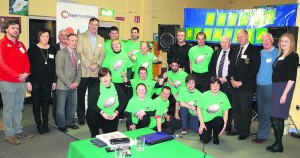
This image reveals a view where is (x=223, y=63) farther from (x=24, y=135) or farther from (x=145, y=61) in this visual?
(x=24, y=135)

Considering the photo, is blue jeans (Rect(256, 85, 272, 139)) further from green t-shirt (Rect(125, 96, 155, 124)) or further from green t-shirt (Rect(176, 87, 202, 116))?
green t-shirt (Rect(125, 96, 155, 124))

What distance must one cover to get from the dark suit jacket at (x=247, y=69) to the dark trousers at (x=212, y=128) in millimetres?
602

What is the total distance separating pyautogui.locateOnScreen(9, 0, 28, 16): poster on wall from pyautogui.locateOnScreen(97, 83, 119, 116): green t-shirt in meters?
3.35

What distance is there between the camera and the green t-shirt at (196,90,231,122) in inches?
148

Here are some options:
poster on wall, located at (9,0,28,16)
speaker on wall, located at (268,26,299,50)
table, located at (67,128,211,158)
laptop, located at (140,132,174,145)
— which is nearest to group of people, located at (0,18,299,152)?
speaker on wall, located at (268,26,299,50)

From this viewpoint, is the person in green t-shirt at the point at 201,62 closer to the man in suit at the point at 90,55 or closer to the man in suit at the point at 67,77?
the man in suit at the point at 90,55

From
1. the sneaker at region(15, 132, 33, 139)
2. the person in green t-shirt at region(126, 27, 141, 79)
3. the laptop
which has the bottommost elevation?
the sneaker at region(15, 132, 33, 139)

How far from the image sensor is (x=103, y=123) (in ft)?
11.3

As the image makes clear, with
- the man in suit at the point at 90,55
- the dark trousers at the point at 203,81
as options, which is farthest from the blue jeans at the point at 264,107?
the man in suit at the point at 90,55

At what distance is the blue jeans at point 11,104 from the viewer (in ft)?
11.1

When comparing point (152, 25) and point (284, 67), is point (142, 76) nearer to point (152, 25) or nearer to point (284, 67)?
point (284, 67)

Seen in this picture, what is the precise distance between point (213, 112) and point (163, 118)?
27.1 inches

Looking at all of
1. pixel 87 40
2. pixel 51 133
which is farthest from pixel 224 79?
pixel 51 133

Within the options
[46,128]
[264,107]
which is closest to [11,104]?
[46,128]
